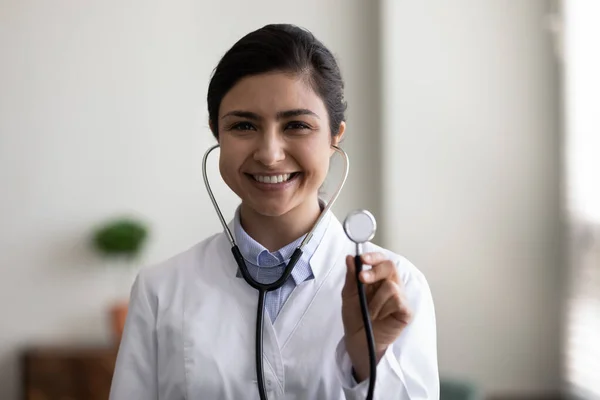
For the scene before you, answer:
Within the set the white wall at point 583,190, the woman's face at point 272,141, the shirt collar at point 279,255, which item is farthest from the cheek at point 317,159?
the white wall at point 583,190

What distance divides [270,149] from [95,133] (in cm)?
240

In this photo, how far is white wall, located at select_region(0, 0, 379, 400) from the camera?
3186mm

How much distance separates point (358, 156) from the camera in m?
3.28

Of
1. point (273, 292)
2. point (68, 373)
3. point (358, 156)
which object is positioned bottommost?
point (68, 373)

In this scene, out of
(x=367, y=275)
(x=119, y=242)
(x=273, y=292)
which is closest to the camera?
(x=367, y=275)

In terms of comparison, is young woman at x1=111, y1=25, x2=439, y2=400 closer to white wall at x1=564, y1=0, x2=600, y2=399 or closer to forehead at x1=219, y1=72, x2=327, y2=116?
forehead at x1=219, y1=72, x2=327, y2=116

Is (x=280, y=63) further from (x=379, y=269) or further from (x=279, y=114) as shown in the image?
(x=379, y=269)

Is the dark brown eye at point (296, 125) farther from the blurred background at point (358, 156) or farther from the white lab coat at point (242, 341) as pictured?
the blurred background at point (358, 156)

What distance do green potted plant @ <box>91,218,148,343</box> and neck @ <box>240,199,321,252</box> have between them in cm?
208

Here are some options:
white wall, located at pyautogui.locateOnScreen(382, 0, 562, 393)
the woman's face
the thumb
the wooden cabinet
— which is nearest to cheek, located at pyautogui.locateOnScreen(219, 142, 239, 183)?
the woman's face

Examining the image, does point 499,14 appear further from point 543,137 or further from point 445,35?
point 543,137

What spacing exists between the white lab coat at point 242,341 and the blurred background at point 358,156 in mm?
2074

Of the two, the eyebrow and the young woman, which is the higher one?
the eyebrow

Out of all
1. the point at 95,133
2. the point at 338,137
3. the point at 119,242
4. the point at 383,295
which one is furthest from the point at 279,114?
the point at 95,133
